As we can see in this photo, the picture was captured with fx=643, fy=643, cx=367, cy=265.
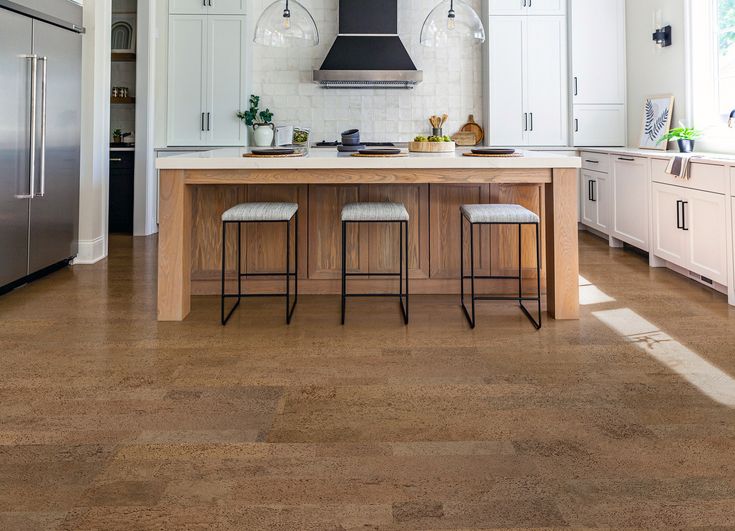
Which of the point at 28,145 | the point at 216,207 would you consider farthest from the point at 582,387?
the point at 28,145

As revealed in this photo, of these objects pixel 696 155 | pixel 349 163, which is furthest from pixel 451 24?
pixel 696 155

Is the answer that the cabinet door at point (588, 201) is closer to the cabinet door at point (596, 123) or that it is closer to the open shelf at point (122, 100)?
the cabinet door at point (596, 123)

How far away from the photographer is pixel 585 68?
22.2 feet

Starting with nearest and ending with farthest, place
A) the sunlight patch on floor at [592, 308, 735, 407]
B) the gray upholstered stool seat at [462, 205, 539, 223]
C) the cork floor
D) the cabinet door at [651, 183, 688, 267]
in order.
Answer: the cork floor
the sunlight patch on floor at [592, 308, 735, 407]
the gray upholstered stool seat at [462, 205, 539, 223]
the cabinet door at [651, 183, 688, 267]

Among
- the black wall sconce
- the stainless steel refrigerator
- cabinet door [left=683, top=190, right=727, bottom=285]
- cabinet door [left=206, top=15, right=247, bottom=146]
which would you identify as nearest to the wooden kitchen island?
cabinet door [left=683, top=190, right=727, bottom=285]

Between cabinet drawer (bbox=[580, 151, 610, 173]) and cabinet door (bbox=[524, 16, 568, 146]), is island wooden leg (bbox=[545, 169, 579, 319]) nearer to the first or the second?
cabinet drawer (bbox=[580, 151, 610, 173])

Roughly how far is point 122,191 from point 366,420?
5.50 m

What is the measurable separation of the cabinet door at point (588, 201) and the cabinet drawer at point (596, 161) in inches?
3.0

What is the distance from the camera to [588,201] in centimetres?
652

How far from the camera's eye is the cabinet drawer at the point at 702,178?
3.82 metres

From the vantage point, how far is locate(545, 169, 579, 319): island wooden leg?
11.2 feet

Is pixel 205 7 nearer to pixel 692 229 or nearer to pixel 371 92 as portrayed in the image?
pixel 371 92

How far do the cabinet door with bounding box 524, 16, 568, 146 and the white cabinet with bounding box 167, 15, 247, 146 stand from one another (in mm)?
3040

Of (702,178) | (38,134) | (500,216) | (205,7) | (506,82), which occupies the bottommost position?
(500,216)
